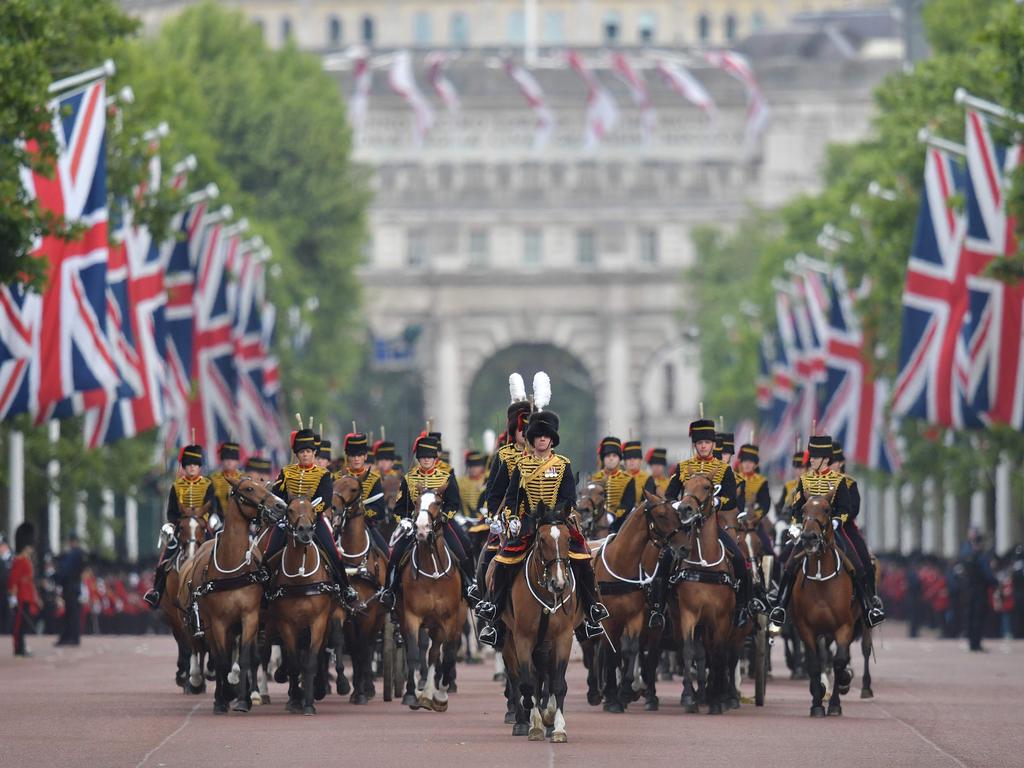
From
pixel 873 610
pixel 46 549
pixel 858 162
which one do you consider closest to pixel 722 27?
pixel 858 162

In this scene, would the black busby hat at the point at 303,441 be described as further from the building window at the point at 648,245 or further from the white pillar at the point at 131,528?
the building window at the point at 648,245

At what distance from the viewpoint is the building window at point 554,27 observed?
190m

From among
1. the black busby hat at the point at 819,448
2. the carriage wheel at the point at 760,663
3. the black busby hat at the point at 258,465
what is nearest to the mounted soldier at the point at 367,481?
the black busby hat at the point at 258,465

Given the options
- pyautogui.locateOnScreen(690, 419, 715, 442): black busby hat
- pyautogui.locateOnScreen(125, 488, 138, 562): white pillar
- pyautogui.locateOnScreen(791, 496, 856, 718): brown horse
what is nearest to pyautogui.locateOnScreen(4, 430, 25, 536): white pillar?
pyautogui.locateOnScreen(125, 488, 138, 562): white pillar

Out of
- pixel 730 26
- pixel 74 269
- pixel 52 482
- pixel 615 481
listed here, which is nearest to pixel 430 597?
pixel 615 481

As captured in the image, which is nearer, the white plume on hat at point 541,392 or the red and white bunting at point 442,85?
the white plume on hat at point 541,392

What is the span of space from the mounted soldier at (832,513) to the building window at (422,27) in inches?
6240

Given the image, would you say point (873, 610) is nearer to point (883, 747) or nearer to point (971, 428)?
point (883, 747)

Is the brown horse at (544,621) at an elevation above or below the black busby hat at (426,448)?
below

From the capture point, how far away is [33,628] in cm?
6569

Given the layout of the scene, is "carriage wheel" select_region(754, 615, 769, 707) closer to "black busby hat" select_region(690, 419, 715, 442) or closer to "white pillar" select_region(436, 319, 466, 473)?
"black busby hat" select_region(690, 419, 715, 442)

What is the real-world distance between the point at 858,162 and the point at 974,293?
1295 inches

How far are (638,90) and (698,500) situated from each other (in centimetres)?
11416

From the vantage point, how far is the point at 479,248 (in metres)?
161
